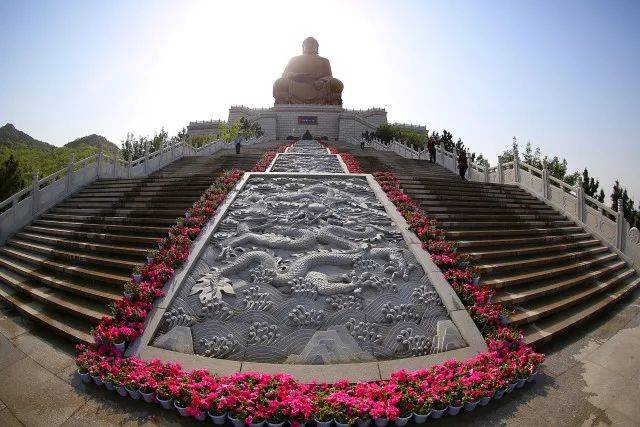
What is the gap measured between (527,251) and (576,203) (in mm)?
5157

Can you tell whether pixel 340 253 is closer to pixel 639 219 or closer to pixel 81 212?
pixel 81 212

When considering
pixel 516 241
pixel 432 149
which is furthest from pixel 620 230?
pixel 432 149

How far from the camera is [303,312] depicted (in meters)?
5.55

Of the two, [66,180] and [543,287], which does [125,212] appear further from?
[543,287]

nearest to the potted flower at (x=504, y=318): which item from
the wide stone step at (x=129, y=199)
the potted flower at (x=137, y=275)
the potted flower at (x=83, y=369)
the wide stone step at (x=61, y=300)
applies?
the potted flower at (x=83, y=369)

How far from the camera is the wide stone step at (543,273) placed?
6.68 m

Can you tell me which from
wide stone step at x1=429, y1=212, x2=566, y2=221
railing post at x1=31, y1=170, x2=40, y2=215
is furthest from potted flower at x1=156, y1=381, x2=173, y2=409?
railing post at x1=31, y1=170, x2=40, y2=215

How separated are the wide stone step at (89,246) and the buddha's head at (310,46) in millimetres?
51408

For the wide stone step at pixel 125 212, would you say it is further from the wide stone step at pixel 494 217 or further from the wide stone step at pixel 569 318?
the wide stone step at pixel 569 318

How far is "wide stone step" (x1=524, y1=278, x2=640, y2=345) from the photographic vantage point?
18.3 feet

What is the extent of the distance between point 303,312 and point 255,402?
75.2 inches

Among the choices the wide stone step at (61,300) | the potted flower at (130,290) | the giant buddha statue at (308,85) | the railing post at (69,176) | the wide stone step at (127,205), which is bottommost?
the wide stone step at (61,300)

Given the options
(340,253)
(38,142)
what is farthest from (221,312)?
(38,142)

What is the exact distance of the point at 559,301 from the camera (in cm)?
668
